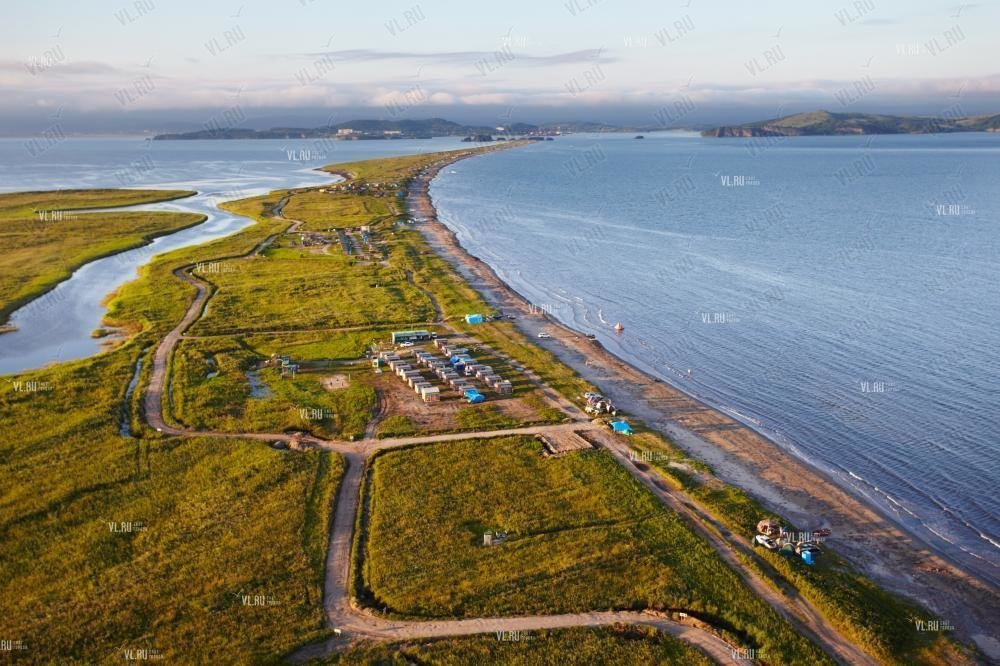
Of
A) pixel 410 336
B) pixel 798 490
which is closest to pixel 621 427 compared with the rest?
pixel 798 490

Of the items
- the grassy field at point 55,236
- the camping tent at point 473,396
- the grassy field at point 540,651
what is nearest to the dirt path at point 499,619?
the grassy field at point 540,651

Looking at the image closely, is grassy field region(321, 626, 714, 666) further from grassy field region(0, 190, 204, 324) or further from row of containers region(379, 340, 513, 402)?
grassy field region(0, 190, 204, 324)

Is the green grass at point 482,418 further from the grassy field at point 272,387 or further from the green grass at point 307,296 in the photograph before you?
the green grass at point 307,296

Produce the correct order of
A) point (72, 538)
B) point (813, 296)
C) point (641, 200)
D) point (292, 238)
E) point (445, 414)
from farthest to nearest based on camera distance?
1. point (641, 200)
2. point (292, 238)
3. point (813, 296)
4. point (445, 414)
5. point (72, 538)

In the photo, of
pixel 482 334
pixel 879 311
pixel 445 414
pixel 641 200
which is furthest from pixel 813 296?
pixel 641 200

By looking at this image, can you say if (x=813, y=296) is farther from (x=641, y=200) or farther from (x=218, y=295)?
(x=641, y=200)

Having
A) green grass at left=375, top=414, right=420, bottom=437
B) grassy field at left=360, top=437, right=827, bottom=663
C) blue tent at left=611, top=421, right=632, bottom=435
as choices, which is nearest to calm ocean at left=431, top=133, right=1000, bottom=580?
blue tent at left=611, top=421, right=632, bottom=435
